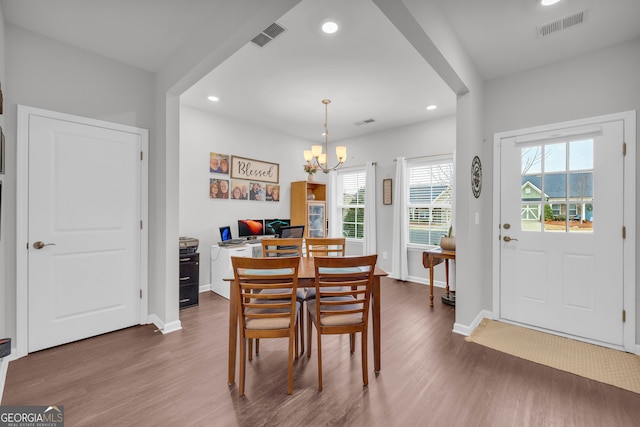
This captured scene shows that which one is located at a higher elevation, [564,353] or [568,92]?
[568,92]

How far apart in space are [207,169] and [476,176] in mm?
3743

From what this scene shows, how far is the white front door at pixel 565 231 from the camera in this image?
8.39ft

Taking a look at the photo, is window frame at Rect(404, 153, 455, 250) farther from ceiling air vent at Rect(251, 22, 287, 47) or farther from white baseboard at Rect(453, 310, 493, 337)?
ceiling air vent at Rect(251, 22, 287, 47)

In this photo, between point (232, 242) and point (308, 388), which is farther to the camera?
point (232, 242)

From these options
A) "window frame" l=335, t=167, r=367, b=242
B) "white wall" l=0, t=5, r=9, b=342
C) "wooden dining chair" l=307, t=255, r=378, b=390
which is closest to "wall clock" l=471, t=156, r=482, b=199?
"wooden dining chair" l=307, t=255, r=378, b=390

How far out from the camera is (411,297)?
4.07 meters

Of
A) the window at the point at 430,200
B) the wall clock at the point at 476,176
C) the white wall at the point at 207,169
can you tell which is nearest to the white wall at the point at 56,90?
the white wall at the point at 207,169

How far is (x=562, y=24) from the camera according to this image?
2.27m

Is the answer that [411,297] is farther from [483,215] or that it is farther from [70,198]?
[70,198]

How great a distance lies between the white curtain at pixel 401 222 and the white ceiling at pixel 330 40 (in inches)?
57.3

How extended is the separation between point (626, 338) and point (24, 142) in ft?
18.0

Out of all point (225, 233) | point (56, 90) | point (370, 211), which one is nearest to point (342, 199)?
point (370, 211)

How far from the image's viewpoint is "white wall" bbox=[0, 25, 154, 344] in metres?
2.30

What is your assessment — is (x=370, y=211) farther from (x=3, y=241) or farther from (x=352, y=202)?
(x=3, y=241)
